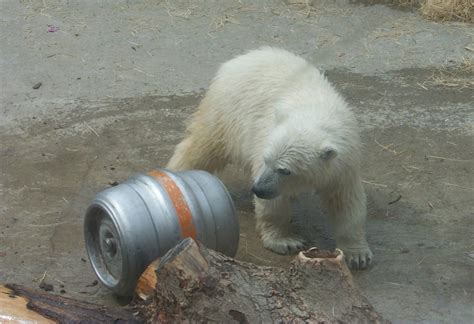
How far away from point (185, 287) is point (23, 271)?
55.5 inches

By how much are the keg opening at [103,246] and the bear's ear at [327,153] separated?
3.76 feet

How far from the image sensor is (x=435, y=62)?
7258 millimetres

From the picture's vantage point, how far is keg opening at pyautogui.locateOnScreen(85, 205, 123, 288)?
13.0ft

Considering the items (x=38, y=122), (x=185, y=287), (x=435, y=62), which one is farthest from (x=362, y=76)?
(x=185, y=287)

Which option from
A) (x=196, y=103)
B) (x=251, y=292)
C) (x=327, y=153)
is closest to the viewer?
(x=251, y=292)

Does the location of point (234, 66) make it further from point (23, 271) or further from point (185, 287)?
point (185, 287)

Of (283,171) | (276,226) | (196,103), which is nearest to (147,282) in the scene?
(283,171)

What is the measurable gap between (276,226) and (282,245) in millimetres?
115

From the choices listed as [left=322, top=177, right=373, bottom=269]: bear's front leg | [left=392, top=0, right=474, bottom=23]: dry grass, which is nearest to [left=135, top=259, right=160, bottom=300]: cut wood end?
[left=322, top=177, right=373, bottom=269]: bear's front leg

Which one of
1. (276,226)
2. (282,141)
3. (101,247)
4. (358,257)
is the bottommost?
(358,257)

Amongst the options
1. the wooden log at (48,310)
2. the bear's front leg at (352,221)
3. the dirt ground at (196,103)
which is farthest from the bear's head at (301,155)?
the wooden log at (48,310)

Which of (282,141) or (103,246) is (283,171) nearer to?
(282,141)

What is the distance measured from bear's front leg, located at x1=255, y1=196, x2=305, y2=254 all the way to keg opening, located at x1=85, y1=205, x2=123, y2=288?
39.1 inches

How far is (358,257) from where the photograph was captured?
459 cm
